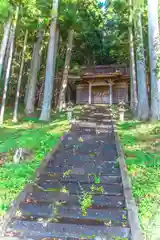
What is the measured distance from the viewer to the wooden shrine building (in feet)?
72.6

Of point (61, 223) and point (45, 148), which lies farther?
point (45, 148)

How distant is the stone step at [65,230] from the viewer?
12.6 feet

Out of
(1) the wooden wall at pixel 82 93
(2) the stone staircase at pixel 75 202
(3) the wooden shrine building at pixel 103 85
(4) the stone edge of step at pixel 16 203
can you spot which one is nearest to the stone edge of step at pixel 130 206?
(2) the stone staircase at pixel 75 202

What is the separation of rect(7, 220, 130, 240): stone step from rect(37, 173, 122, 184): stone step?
1673 millimetres

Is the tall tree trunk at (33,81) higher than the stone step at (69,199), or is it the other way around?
the tall tree trunk at (33,81)

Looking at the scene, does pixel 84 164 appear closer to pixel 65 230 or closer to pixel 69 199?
Result: pixel 69 199

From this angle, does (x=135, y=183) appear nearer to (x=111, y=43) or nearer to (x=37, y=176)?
(x=37, y=176)

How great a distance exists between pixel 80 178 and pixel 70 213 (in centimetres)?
149

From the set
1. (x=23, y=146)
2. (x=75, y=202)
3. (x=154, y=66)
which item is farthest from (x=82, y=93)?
(x=75, y=202)

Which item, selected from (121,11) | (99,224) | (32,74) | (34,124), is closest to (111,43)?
(121,11)

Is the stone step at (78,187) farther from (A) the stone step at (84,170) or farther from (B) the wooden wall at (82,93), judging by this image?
(B) the wooden wall at (82,93)

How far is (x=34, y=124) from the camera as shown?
13680 millimetres

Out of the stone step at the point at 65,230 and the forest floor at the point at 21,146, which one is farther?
the forest floor at the point at 21,146

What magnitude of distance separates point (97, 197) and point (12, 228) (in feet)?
5.65
